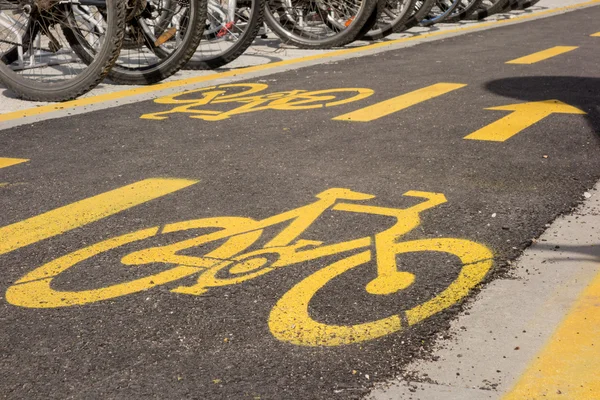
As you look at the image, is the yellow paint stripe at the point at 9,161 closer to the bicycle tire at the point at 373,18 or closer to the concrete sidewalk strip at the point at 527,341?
the concrete sidewalk strip at the point at 527,341

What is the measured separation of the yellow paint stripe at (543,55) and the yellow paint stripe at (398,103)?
2.09m

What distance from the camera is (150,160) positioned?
6.01 metres

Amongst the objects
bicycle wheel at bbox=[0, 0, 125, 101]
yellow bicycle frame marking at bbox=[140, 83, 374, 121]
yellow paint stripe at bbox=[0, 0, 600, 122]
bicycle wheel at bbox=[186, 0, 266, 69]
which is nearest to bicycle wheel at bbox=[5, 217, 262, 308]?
yellow bicycle frame marking at bbox=[140, 83, 374, 121]

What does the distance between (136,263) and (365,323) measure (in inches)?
44.3

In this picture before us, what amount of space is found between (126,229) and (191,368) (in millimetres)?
1608

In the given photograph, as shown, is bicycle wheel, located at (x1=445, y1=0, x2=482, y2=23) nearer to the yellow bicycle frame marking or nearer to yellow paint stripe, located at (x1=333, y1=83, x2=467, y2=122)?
yellow paint stripe, located at (x1=333, y1=83, x2=467, y2=122)


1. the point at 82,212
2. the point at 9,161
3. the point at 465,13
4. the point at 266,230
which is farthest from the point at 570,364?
the point at 465,13

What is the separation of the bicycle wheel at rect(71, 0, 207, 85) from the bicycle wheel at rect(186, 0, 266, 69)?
1.71 feet

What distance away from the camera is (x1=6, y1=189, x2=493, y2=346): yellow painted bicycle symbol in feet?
11.2

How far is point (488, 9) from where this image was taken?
18.1 metres

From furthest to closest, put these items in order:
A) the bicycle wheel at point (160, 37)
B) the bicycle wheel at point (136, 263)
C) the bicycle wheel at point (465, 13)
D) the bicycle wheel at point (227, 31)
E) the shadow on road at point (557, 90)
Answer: the bicycle wheel at point (465, 13), the bicycle wheel at point (227, 31), the bicycle wheel at point (160, 37), the shadow on road at point (557, 90), the bicycle wheel at point (136, 263)

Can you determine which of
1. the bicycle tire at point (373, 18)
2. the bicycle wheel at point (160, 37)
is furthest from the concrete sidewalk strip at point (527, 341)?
the bicycle tire at point (373, 18)

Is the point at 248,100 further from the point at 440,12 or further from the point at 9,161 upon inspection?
the point at 440,12

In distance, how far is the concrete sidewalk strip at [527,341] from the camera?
2.89 m
